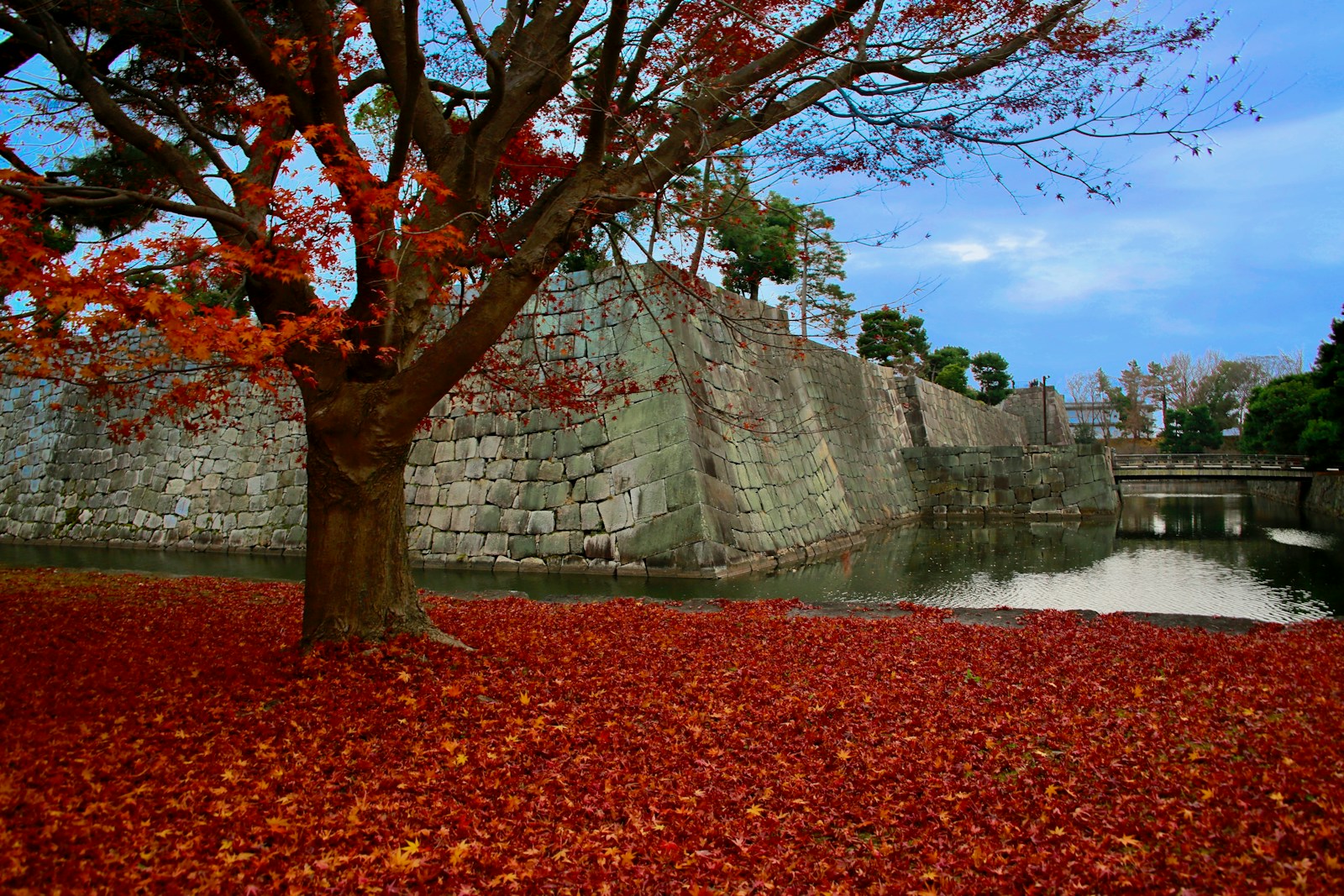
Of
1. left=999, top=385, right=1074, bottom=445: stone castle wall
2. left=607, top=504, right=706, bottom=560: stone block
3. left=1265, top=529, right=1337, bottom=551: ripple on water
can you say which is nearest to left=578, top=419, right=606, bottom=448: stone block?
left=607, top=504, right=706, bottom=560: stone block

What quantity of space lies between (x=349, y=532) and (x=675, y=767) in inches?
102

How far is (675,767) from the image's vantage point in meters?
3.68

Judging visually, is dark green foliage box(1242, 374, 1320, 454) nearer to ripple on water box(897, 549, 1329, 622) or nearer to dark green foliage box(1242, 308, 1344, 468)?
dark green foliage box(1242, 308, 1344, 468)

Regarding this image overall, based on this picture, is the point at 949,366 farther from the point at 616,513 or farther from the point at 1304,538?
the point at 616,513

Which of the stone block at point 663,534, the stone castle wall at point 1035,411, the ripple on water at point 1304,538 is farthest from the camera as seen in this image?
the stone castle wall at point 1035,411

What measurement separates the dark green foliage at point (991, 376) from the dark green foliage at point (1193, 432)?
9.32m

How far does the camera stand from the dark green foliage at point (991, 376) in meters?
47.0

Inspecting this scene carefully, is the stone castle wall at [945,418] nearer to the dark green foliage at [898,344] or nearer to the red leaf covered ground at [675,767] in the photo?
the dark green foliage at [898,344]

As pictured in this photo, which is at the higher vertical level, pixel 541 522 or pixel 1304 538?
pixel 541 522

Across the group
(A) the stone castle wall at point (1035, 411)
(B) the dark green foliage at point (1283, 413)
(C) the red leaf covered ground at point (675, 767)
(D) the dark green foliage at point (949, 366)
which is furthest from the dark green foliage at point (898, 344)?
(C) the red leaf covered ground at point (675, 767)

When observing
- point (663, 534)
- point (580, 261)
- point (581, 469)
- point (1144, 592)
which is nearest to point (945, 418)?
point (580, 261)

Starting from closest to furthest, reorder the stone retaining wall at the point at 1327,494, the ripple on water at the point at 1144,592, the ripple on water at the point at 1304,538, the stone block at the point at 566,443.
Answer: the ripple on water at the point at 1144,592, the stone block at the point at 566,443, the ripple on water at the point at 1304,538, the stone retaining wall at the point at 1327,494

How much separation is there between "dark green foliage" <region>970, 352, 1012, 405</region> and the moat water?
26277 mm

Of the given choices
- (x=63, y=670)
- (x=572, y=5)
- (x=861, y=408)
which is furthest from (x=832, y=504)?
(x=63, y=670)
